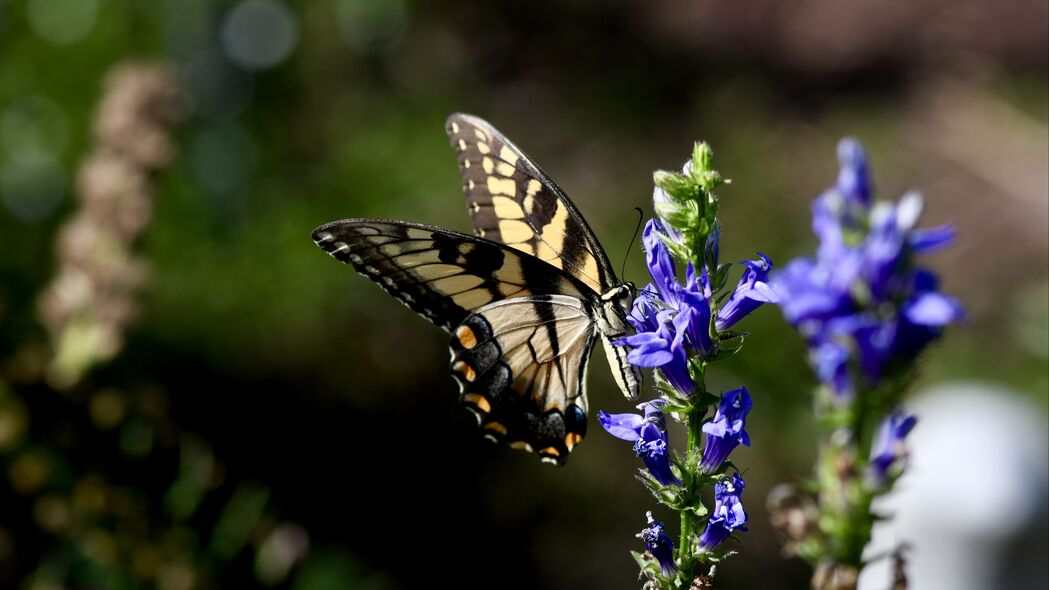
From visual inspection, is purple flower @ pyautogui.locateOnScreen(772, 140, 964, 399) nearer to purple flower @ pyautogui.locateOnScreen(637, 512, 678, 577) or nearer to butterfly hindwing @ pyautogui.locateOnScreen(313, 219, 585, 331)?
purple flower @ pyautogui.locateOnScreen(637, 512, 678, 577)

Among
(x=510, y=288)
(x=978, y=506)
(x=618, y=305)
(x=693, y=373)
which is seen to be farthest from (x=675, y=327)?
(x=978, y=506)

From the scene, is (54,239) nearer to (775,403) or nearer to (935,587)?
(775,403)

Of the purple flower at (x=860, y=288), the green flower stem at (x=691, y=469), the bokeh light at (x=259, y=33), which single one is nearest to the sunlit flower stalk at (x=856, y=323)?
the purple flower at (x=860, y=288)

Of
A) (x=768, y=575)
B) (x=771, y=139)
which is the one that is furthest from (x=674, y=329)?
(x=771, y=139)

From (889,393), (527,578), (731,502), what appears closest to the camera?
(889,393)

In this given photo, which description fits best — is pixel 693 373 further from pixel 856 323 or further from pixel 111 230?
pixel 111 230

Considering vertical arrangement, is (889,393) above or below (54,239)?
below
